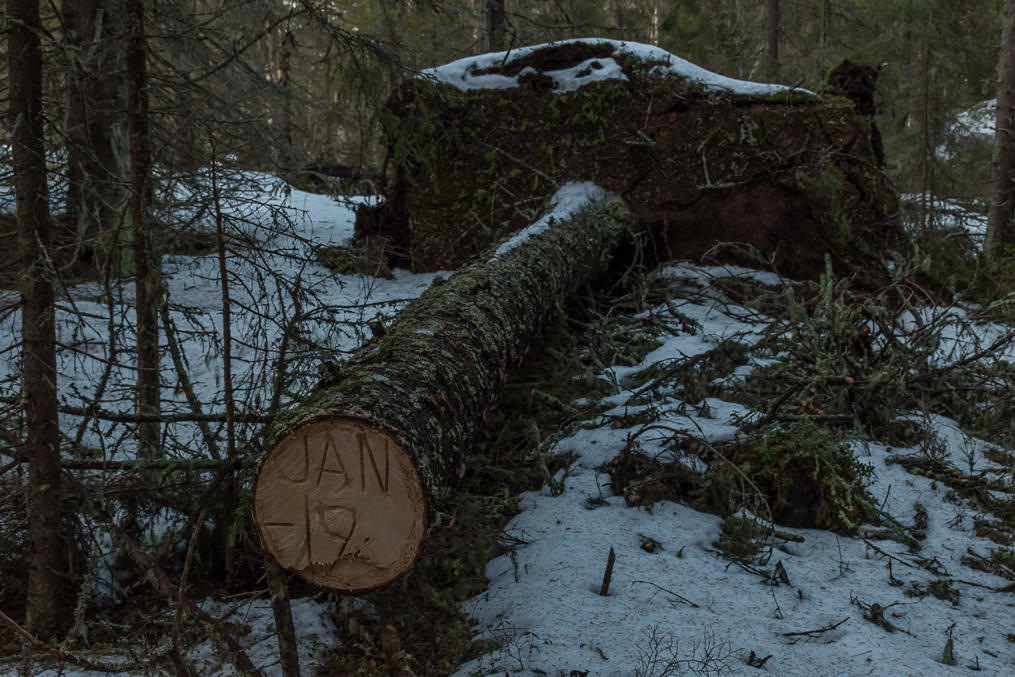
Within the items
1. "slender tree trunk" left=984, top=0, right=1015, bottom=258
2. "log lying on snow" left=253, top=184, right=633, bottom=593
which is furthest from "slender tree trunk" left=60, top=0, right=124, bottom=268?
"slender tree trunk" left=984, top=0, right=1015, bottom=258

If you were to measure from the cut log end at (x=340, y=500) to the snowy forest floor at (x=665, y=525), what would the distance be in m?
0.36

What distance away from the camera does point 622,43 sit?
7.00 meters

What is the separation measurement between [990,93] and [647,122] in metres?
15.7

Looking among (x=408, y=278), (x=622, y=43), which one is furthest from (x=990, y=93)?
(x=408, y=278)

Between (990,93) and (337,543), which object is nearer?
(337,543)

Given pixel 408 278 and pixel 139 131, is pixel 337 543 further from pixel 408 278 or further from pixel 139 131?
pixel 408 278

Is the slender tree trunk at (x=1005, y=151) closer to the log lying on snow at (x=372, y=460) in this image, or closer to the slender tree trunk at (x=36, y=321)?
the log lying on snow at (x=372, y=460)

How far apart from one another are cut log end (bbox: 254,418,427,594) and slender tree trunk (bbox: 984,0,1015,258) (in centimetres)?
971

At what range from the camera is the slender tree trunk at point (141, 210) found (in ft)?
9.78

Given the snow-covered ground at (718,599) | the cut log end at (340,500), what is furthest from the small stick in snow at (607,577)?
the cut log end at (340,500)

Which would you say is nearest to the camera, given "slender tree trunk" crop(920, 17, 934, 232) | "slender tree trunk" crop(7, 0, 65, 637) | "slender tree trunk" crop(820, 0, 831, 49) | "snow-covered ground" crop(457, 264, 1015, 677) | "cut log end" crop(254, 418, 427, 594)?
"cut log end" crop(254, 418, 427, 594)

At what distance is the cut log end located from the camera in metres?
1.86

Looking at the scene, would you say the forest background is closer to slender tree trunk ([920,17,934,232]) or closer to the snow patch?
the snow patch

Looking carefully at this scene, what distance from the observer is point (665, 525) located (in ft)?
9.67
